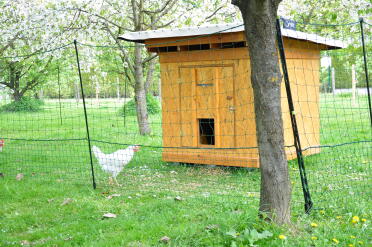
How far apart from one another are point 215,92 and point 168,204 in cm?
302

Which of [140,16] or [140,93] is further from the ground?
[140,16]

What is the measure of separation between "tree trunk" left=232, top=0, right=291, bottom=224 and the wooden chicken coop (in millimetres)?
2930

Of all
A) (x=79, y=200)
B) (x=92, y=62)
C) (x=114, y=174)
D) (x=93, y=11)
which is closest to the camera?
(x=79, y=200)

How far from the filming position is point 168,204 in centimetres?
578

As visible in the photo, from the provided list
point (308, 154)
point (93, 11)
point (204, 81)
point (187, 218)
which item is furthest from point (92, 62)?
point (187, 218)

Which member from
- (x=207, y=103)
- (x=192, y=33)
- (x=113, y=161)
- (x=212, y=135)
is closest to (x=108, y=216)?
(x=113, y=161)

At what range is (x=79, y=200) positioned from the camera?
633 centimetres

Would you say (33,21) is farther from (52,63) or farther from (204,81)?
(204,81)

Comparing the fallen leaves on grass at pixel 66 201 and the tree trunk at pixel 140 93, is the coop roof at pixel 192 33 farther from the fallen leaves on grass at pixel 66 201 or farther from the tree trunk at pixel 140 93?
the tree trunk at pixel 140 93

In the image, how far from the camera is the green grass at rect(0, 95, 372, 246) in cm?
445

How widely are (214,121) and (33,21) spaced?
7.26m

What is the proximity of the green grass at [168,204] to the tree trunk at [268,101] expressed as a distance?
27 centimetres

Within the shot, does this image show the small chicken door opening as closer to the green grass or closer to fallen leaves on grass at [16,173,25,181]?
the green grass

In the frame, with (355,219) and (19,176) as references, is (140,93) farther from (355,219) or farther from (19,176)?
(355,219)
